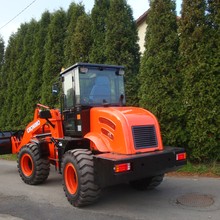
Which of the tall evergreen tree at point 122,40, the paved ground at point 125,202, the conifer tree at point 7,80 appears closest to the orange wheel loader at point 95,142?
the paved ground at point 125,202

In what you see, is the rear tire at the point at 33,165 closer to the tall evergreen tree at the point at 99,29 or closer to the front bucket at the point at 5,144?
the front bucket at the point at 5,144

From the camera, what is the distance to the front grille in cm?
627

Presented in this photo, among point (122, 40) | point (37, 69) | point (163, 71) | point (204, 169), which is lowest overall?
point (204, 169)

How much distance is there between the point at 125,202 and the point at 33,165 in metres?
2.63

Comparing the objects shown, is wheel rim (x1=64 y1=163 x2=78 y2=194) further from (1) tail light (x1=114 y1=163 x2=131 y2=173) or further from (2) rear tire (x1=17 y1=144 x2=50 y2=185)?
(2) rear tire (x1=17 y1=144 x2=50 y2=185)

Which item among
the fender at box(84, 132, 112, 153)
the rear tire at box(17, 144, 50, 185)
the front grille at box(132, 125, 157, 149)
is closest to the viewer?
the front grille at box(132, 125, 157, 149)

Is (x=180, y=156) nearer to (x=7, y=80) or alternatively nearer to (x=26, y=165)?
(x=26, y=165)

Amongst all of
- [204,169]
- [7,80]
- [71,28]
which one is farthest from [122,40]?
[7,80]

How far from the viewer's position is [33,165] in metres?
8.27

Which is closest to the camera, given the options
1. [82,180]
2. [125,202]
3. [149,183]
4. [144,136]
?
[82,180]

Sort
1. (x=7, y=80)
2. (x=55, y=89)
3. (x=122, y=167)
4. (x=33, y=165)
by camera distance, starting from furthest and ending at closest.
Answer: (x=7, y=80) < (x=33, y=165) < (x=55, y=89) < (x=122, y=167)

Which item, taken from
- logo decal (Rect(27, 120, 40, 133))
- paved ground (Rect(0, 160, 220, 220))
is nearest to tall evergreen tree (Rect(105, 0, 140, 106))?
logo decal (Rect(27, 120, 40, 133))

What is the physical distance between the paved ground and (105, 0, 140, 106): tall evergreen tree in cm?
469

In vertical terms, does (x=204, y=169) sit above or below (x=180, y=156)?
below
